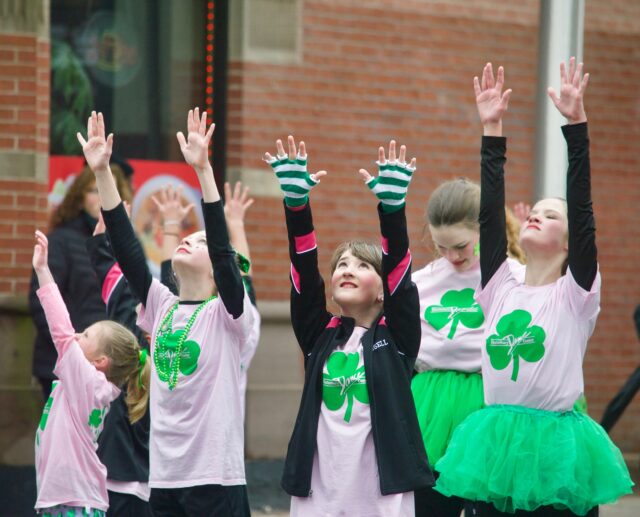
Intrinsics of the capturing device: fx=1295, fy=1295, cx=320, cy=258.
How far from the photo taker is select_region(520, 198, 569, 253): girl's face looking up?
5.27 metres

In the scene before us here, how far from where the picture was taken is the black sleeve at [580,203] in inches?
195

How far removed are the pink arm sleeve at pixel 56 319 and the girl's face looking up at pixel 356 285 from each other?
1.42 meters

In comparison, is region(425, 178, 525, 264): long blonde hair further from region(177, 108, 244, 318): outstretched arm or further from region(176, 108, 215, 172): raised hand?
region(176, 108, 215, 172): raised hand

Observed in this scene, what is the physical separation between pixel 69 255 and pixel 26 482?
5.32 feet

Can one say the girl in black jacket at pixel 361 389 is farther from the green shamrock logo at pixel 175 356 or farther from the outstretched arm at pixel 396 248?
the green shamrock logo at pixel 175 356

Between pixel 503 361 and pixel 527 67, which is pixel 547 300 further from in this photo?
pixel 527 67

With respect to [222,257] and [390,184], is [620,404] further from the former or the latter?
[390,184]

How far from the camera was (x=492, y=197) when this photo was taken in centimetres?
519

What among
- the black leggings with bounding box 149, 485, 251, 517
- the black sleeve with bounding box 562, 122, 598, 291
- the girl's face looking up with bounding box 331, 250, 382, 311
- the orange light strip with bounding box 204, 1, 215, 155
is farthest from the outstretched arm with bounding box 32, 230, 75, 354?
the orange light strip with bounding box 204, 1, 215, 155

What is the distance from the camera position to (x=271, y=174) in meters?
9.80

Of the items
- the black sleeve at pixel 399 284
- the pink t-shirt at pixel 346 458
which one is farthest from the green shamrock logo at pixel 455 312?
the pink t-shirt at pixel 346 458

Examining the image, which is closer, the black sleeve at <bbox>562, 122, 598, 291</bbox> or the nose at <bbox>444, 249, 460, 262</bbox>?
the black sleeve at <bbox>562, 122, 598, 291</bbox>

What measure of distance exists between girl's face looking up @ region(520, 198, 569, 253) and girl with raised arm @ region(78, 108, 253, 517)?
1205 mm

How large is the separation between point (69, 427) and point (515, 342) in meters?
2.04
